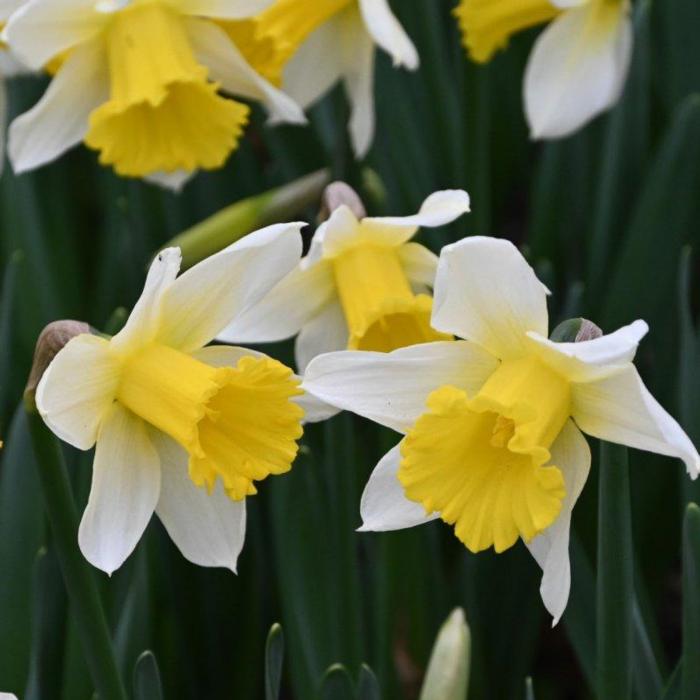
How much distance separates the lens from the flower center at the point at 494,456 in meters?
1.13

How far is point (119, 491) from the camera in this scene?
1257 millimetres

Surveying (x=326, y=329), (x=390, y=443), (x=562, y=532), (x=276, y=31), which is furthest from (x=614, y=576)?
(x=276, y=31)

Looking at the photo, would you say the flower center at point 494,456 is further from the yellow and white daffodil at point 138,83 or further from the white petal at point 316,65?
the white petal at point 316,65

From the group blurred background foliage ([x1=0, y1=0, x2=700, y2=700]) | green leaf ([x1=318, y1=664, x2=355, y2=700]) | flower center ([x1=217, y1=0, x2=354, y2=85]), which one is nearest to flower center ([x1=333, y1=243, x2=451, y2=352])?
blurred background foliage ([x1=0, y1=0, x2=700, y2=700])

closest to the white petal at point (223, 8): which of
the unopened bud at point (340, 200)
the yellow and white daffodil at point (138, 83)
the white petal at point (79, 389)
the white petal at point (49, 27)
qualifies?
the yellow and white daffodil at point (138, 83)

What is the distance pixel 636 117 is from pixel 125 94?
1192 millimetres

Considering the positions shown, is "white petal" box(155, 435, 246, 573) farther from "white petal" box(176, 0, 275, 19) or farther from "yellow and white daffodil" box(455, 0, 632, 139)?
"yellow and white daffodil" box(455, 0, 632, 139)

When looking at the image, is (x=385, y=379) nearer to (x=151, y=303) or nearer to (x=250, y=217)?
(x=151, y=303)

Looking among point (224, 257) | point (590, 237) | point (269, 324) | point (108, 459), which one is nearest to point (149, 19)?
point (269, 324)

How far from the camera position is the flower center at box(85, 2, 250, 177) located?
69.2 inches

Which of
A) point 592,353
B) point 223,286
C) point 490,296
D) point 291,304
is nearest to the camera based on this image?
point 592,353

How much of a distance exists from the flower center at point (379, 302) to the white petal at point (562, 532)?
26cm

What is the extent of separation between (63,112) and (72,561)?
2.91 feet

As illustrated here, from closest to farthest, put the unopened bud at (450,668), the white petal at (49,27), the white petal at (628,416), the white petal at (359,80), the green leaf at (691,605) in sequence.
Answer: the white petal at (628,416), the unopened bud at (450,668), the green leaf at (691,605), the white petal at (49,27), the white petal at (359,80)
